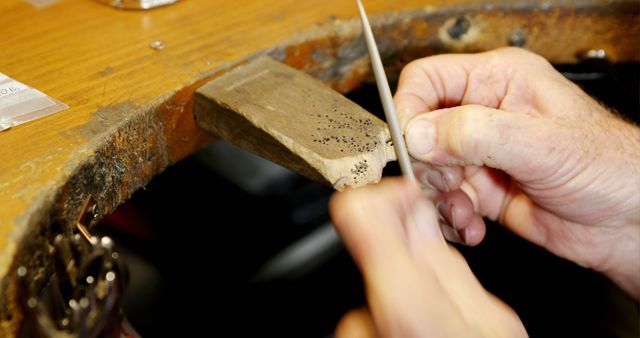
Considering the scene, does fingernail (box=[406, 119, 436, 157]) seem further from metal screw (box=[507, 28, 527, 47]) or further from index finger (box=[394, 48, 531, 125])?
metal screw (box=[507, 28, 527, 47])

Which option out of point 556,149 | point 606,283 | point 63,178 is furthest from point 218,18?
point 606,283

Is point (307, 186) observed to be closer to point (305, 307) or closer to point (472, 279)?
point (305, 307)

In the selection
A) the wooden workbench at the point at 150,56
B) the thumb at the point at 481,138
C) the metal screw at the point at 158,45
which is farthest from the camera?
the metal screw at the point at 158,45

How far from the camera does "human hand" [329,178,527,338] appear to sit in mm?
539

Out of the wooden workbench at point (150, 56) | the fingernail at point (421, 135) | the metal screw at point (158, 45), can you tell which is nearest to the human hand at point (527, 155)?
the fingernail at point (421, 135)

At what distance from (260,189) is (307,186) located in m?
0.12

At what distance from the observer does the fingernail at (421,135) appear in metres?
0.80

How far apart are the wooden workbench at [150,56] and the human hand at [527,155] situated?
15 centimetres

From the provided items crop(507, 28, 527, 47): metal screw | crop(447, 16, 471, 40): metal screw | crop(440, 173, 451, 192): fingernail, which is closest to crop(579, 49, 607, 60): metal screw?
crop(507, 28, 527, 47): metal screw

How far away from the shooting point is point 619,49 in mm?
1146

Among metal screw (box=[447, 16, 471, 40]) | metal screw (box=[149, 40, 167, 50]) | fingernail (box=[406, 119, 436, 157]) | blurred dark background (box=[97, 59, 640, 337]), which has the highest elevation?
metal screw (box=[447, 16, 471, 40])

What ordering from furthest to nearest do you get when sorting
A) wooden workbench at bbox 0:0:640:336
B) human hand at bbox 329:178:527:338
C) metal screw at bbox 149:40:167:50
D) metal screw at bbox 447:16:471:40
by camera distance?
metal screw at bbox 447:16:471:40, metal screw at bbox 149:40:167:50, wooden workbench at bbox 0:0:640:336, human hand at bbox 329:178:527:338

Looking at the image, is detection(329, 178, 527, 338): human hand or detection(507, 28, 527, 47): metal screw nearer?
detection(329, 178, 527, 338): human hand

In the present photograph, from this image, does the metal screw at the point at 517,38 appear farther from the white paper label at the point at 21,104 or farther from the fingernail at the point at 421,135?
the white paper label at the point at 21,104
